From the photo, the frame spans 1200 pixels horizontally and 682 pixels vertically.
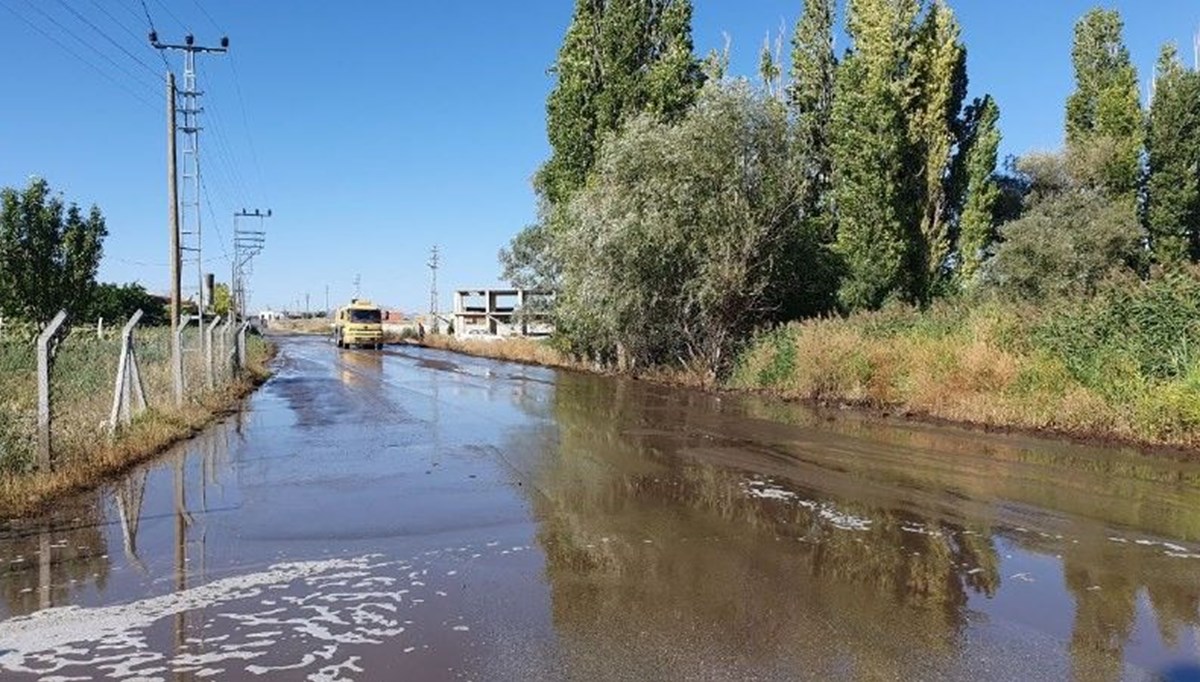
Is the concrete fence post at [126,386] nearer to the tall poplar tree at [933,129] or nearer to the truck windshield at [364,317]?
the tall poplar tree at [933,129]

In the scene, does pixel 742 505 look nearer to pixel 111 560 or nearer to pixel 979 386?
pixel 111 560

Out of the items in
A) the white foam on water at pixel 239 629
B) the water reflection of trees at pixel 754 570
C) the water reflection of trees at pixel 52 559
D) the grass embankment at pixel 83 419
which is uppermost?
the grass embankment at pixel 83 419

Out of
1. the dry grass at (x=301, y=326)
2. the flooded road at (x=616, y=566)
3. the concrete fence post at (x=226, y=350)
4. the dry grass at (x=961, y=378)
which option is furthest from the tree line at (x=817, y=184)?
the dry grass at (x=301, y=326)

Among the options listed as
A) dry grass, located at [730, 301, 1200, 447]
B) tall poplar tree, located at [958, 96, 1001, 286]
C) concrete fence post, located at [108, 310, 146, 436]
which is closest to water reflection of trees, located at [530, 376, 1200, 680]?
dry grass, located at [730, 301, 1200, 447]

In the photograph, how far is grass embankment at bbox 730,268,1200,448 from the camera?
1498 centimetres

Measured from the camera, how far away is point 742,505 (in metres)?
9.65

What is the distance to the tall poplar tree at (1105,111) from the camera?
132 ft

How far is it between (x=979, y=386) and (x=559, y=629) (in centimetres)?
1495

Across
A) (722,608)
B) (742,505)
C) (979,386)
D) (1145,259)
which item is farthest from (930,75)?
(722,608)

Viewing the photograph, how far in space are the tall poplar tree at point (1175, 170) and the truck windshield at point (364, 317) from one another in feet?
149

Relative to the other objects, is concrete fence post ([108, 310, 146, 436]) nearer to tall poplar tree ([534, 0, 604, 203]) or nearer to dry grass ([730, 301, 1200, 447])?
dry grass ([730, 301, 1200, 447])

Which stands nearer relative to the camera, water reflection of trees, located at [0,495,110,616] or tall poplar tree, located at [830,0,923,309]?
water reflection of trees, located at [0,495,110,616]

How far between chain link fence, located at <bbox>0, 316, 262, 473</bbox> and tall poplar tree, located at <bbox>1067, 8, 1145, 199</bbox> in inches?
1491

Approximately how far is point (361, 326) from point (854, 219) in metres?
37.7
